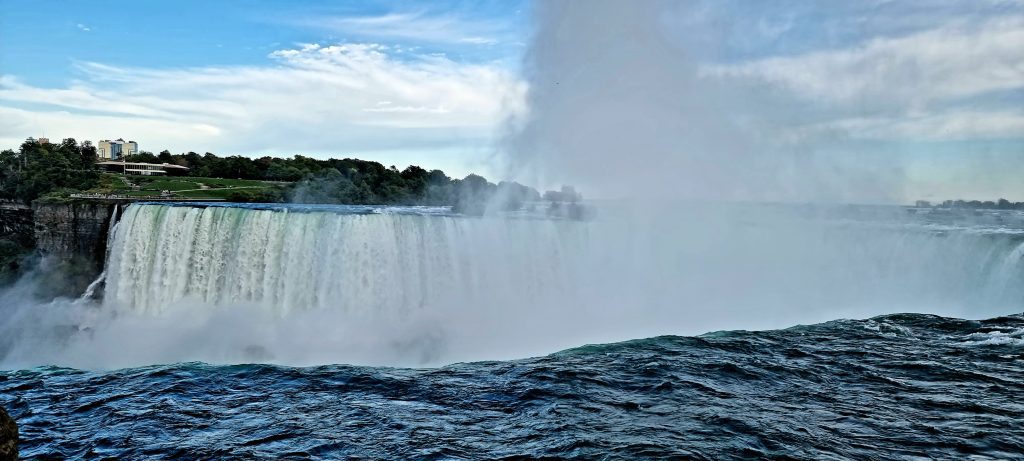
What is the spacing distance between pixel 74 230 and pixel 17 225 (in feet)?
16.9

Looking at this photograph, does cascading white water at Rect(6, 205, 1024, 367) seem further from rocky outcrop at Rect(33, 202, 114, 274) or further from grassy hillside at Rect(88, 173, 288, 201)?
grassy hillside at Rect(88, 173, 288, 201)

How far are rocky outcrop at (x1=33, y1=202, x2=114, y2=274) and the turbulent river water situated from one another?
2.50m

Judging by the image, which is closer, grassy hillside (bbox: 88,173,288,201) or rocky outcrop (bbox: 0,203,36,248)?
rocky outcrop (bbox: 0,203,36,248)

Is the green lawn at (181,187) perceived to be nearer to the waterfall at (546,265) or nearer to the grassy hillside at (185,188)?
the grassy hillside at (185,188)

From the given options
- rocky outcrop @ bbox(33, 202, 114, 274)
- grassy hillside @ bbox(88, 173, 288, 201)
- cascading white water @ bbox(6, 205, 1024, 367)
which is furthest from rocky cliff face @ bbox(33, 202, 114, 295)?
grassy hillside @ bbox(88, 173, 288, 201)

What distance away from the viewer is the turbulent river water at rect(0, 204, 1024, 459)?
7.29 metres

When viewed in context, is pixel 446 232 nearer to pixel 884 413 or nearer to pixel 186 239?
pixel 186 239

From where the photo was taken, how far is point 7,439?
14.2 feet

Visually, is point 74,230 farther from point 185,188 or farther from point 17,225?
point 185,188

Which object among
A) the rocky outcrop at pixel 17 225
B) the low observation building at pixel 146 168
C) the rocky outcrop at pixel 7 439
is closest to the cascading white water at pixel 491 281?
the rocky outcrop at pixel 17 225

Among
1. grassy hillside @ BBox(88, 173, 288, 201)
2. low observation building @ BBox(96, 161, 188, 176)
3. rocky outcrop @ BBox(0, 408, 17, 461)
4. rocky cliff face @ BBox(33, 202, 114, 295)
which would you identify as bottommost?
rocky cliff face @ BBox(33, 202, 114, 295)

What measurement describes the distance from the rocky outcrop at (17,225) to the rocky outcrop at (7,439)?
33218 mm

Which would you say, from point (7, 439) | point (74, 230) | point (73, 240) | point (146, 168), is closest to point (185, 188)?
point (73, 240)

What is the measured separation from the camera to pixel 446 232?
21359 millimetres
